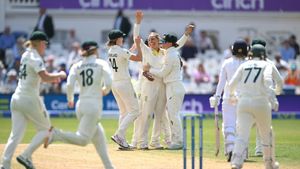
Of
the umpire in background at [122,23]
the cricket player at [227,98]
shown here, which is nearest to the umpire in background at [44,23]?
the umpire in background at [122,23]

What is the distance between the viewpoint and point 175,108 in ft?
55.8

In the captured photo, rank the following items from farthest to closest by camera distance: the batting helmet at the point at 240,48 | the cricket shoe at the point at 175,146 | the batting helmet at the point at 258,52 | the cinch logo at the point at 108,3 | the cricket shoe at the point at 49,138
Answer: the cinch logo at the point at 108,3, the cricket shoe at the point at 175,146, the batting helmet at the point at 240,48, the batting helmet at the point at 258,52, the cricket shoe at the point at 49,138

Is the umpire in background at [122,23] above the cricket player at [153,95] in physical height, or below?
below

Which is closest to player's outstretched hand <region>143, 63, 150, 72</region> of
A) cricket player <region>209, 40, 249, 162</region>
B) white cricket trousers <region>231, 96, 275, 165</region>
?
cricket player <region>209, 40, 249, 162</region>

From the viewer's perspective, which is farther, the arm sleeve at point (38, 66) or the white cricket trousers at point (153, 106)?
the white cricket trousers at point (153, 106)

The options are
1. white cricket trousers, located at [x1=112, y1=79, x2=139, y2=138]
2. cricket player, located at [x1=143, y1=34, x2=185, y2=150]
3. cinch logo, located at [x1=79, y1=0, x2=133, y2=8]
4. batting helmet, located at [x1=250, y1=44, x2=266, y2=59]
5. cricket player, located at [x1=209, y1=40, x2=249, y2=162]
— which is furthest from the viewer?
cinch logo, located at [x1=79, y1=0, x2=133, y2=8]

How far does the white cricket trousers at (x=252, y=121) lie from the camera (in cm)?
1310

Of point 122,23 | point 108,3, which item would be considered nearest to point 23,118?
point 122,23

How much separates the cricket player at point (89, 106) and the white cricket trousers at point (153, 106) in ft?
14.6

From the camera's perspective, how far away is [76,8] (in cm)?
3275

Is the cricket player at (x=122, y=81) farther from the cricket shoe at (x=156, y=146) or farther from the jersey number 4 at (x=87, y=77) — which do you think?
the jersey number 4 at (x=87, y=77)

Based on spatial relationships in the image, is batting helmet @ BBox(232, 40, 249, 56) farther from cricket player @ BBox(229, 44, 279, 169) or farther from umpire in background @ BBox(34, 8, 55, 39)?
umpire in background @ BBox(34, 8, 55, 39)

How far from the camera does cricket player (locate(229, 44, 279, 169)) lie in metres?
13.1

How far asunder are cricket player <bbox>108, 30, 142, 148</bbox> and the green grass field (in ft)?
4.66
